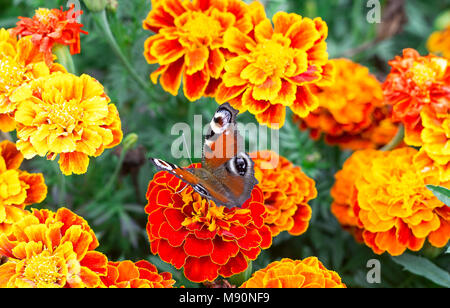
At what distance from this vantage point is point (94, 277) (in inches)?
37.7

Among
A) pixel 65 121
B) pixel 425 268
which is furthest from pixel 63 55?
pixel 425 268

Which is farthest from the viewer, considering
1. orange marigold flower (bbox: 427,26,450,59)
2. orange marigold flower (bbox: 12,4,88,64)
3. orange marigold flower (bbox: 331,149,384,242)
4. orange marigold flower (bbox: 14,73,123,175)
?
orange marigold flower (bbox: 427,26,450,59)

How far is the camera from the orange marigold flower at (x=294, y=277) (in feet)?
3.24

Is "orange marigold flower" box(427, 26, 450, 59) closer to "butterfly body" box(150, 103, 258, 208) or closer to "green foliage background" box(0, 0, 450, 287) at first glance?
"green foliage background" box(0, 0, 450, 287)

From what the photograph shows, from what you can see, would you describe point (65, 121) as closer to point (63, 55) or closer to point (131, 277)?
point (63, 55)

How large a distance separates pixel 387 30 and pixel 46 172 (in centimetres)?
128

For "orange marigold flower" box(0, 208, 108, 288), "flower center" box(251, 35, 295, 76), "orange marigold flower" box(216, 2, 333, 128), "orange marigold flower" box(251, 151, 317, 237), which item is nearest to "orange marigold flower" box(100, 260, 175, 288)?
"orange marigold flower" box(0, 208, 108, 288)

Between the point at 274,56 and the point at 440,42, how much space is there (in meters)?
1.27

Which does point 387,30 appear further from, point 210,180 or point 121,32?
point 210,180

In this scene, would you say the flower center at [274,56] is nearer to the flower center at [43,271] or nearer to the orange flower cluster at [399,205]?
the orange flower cluster at [399,205]

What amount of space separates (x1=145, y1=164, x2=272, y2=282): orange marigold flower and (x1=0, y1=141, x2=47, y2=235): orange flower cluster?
269 millimetres

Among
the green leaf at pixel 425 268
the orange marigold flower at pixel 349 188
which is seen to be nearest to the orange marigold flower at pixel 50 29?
the orange marigold flower at pixel 349 188

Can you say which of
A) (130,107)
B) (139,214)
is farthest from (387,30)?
(139,214)

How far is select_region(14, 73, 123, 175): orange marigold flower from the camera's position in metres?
1.06
